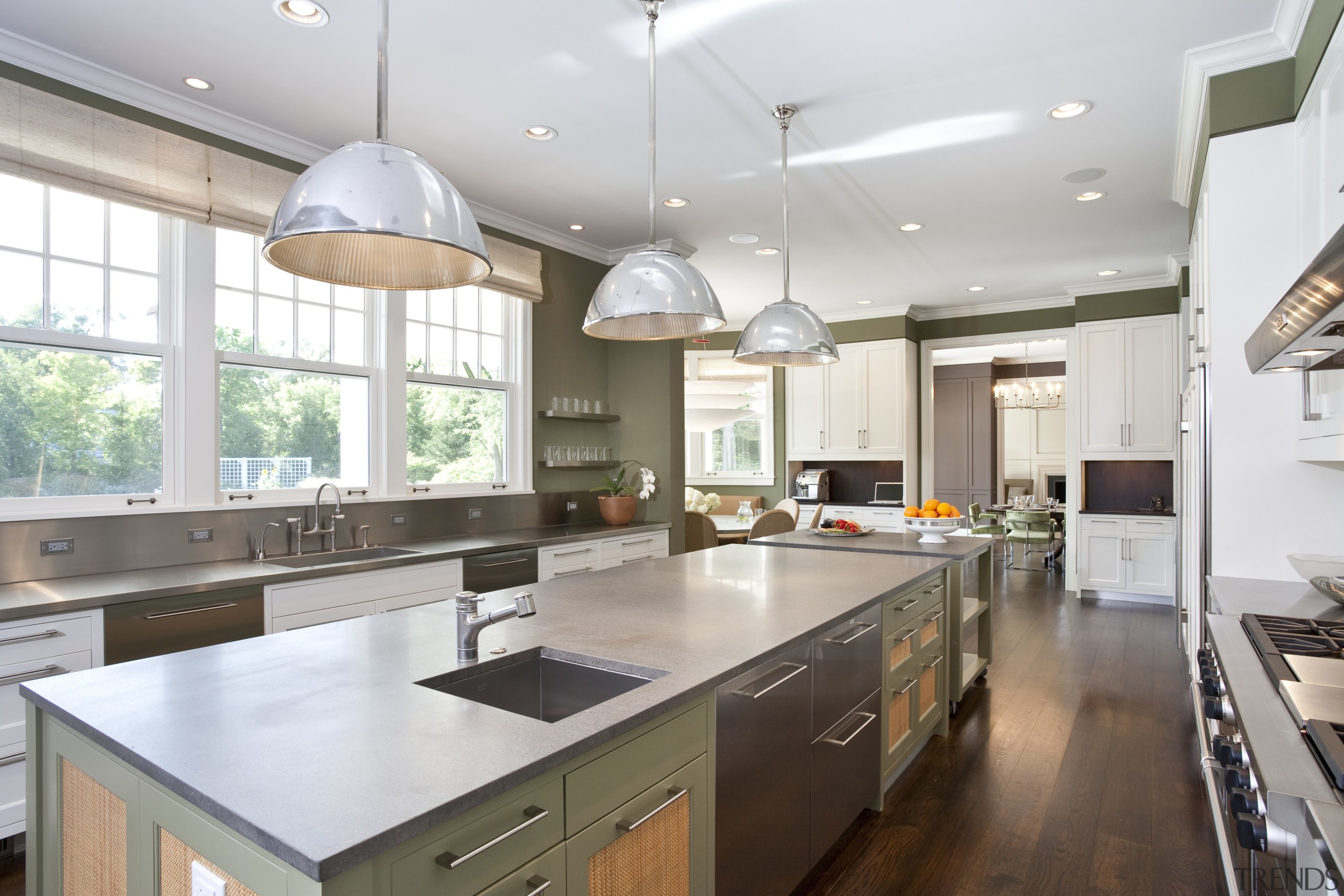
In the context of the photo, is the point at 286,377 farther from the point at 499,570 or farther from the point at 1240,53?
the point at 1240,53

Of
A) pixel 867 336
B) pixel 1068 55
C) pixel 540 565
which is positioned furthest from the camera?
pixel 867 336

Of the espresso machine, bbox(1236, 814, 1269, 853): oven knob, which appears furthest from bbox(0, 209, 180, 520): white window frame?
the espresso machine

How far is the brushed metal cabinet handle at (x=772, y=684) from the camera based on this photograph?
1.70 metres

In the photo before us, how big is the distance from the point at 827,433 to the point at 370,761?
741 cm

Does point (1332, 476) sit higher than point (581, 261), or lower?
lower

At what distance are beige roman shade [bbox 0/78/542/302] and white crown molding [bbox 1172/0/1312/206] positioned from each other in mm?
3929

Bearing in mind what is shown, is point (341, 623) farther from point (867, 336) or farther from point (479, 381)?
point (867, 336)

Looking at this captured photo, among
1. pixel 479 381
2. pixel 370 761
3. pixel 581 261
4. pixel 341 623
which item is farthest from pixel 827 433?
pixel 370 761

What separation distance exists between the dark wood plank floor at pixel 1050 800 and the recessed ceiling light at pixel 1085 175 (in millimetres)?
2841

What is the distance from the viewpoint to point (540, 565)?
407 centimetres

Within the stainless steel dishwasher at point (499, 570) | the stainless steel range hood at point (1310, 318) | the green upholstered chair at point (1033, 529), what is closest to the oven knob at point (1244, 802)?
the stainless steel range hood at point (1310, 318)

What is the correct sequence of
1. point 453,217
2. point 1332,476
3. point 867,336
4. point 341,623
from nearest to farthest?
point 453,217 < point 341,623 < point 1332,476 < point 867,336

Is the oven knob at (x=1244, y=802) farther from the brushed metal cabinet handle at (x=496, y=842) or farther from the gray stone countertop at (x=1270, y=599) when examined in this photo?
the gray stone countertop at (x=1270, y=599)

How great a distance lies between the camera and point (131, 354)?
304 cm
